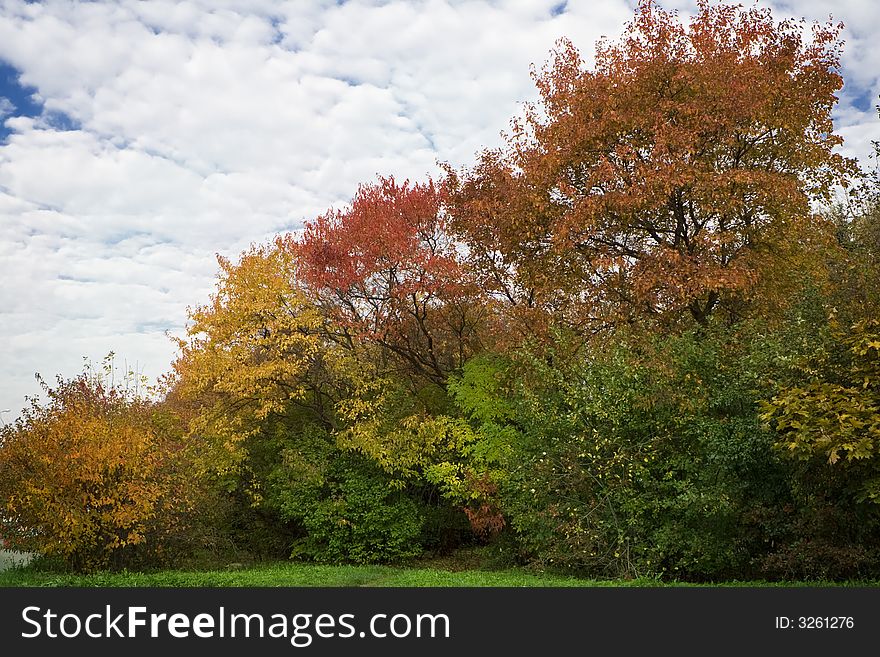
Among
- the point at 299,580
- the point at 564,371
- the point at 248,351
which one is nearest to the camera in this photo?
the point at 299,580

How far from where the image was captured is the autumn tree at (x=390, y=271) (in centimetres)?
2159

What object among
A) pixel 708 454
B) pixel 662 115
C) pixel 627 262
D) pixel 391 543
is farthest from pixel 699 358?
pixel 391 543

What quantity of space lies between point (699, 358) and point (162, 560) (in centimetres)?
1296

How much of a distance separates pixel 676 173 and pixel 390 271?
334 inches

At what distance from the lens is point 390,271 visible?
22000 millimetres

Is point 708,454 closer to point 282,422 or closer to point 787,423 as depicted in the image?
point 787,423

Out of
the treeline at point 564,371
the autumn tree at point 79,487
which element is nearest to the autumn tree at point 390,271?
the treeline at point 564,371

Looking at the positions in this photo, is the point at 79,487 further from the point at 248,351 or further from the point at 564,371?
the point at 564,371

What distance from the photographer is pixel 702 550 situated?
47.0ft

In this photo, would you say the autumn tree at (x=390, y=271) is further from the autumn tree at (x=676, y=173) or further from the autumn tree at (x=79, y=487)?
the autumn tree at (x=79, y=487)

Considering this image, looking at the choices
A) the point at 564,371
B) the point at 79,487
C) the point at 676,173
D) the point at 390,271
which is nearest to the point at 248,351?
the point at 390,271

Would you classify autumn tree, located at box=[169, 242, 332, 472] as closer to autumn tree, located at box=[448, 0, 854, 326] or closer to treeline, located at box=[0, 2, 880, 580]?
treeline, located at box=[0, 2, 880, 580]

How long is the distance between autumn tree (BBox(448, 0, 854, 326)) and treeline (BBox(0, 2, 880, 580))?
8cm

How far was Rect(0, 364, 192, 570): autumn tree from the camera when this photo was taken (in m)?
15.9
